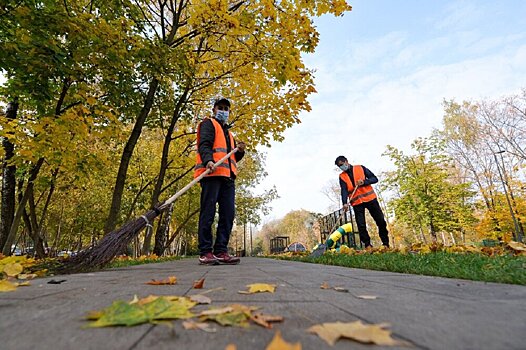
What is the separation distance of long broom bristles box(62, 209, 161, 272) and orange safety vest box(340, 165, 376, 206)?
4265mm

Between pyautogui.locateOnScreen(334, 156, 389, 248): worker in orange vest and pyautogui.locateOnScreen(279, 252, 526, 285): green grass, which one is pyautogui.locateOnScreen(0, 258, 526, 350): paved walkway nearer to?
pyautogui.locateOnScreen(279, 252, 526, 285): green grass

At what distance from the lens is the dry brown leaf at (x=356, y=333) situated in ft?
2.23

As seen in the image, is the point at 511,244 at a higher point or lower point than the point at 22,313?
higher

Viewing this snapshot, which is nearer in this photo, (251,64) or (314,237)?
(251,64)

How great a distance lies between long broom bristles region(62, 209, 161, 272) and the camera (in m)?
3.04

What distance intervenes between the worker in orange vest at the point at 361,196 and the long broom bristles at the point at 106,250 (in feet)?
14.0

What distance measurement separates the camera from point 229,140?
4.58 meters

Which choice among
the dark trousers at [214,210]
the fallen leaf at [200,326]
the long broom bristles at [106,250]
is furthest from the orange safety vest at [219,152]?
the fallen leaf at [200,326]

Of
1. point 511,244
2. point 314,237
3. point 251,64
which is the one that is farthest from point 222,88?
point 314,237

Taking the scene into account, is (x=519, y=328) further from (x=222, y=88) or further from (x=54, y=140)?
(x=222, y=88)

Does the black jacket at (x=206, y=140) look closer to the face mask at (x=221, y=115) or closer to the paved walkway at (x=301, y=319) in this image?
the face mask at (x=221, y=115)

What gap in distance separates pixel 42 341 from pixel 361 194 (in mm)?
→ 6126

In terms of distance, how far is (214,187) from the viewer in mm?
4141

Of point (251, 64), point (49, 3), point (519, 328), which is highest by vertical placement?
point (251, 64)
